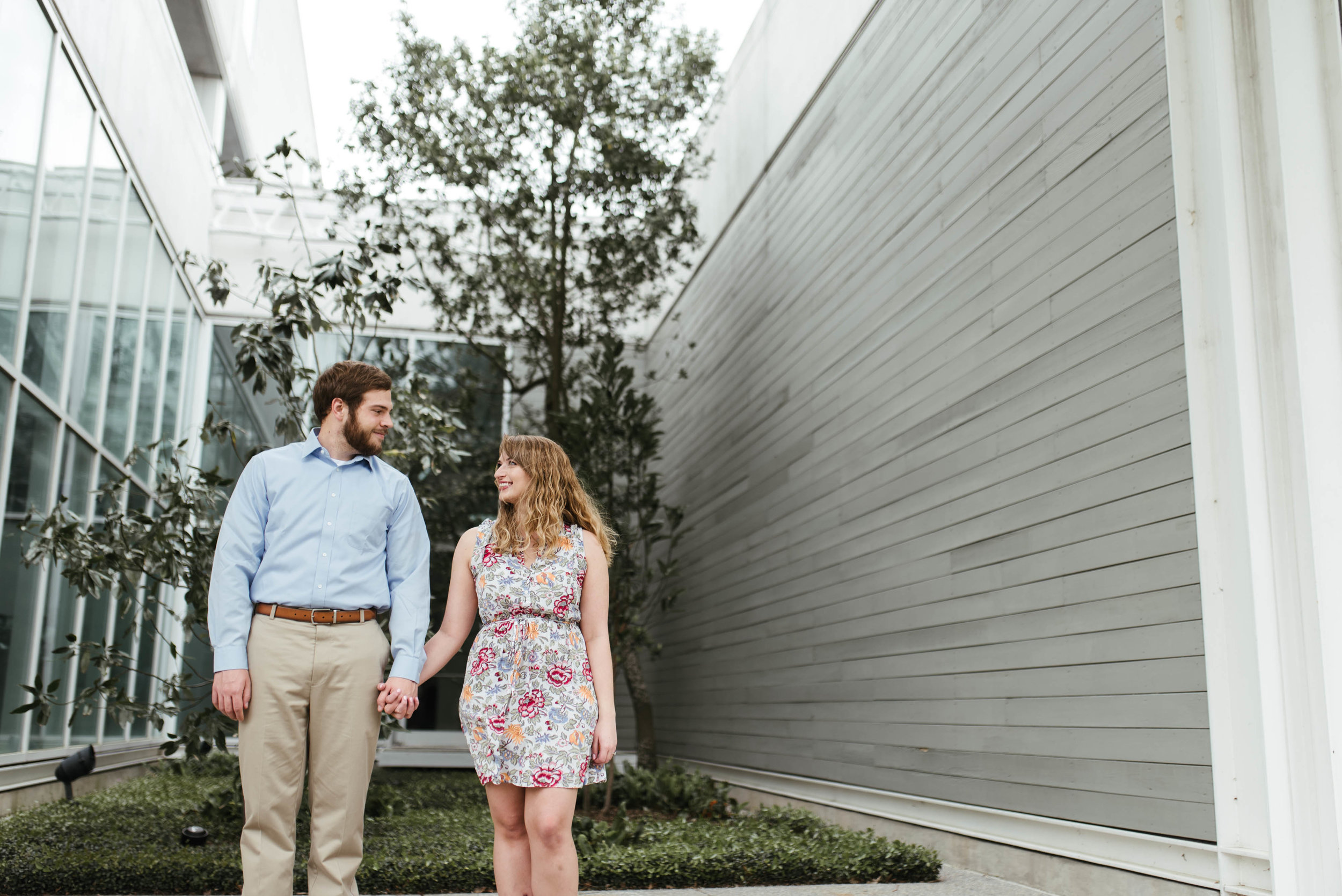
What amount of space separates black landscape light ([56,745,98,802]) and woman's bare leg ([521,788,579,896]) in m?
4.12

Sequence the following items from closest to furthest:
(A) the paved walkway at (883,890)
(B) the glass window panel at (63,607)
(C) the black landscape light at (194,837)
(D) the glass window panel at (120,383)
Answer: (A) the paved walkway at (883,890) < (C) the black landscape light at (194,837) < (B) the glass window panel at (63,607) < (D) the glass window panel at (120,383)

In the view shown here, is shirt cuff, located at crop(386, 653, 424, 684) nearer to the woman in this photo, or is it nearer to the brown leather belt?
the woman

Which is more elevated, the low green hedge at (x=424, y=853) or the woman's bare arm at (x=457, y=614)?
the woman's bare arm at (x=457, y=614)

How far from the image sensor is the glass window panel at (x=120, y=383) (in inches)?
275

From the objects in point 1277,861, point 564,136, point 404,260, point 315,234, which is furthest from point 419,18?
point 1277,861

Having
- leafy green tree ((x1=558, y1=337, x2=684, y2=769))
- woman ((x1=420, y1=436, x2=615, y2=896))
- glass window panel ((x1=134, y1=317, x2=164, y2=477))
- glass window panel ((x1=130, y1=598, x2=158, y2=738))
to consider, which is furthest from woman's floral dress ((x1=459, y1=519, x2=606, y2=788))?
glass window panel ((x1=130, y1=598, x2=158, y2=738))

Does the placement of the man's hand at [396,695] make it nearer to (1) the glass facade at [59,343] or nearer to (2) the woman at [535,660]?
(2) the woman at [535,660]

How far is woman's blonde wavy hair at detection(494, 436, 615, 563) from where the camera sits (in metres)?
2.70

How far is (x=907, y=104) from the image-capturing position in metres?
5.29

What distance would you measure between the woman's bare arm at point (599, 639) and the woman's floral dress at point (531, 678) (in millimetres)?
17

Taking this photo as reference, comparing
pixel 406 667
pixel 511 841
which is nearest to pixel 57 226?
pixel 406 667

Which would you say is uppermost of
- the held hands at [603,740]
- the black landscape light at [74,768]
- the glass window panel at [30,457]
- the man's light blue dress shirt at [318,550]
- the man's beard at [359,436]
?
the glass window panel at [30,457]

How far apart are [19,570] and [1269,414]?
538cm

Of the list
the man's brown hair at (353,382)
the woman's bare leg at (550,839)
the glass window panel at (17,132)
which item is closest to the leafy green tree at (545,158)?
the glass window panel at (17,132)
